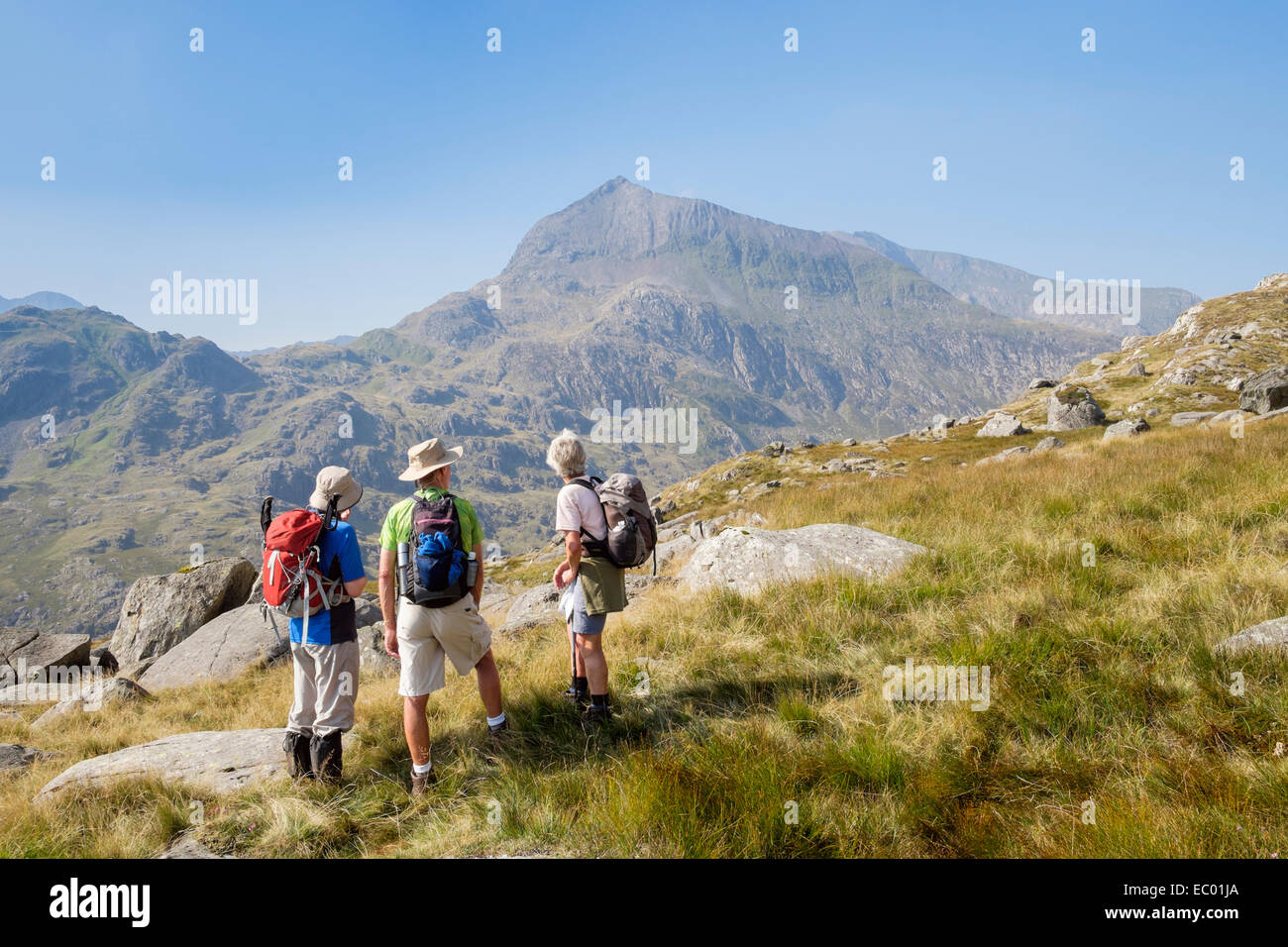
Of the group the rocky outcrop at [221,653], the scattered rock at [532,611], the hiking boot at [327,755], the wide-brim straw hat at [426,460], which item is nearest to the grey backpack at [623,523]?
the wide-brim straw hat at [426,460]

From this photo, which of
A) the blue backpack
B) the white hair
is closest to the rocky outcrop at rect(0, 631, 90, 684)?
the blue backpack

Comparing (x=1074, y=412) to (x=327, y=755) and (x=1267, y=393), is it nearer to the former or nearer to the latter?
(x=1267, y=393)

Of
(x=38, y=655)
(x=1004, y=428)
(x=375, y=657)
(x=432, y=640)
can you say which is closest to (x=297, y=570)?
(x=432, y=640)

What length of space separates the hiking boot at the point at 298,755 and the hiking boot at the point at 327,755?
0.08m

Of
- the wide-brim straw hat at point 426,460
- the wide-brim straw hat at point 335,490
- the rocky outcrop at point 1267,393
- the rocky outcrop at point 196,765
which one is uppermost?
the rocky outcrop at point 1267,393

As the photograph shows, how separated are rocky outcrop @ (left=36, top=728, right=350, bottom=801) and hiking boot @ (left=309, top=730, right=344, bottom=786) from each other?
16.5 inches

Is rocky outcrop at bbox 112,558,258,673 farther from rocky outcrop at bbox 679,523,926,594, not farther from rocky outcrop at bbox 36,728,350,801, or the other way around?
rocky outcrop at bbox 679,523,926,594

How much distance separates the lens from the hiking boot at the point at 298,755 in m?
5.38

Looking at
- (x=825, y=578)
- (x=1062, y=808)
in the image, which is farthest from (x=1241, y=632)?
(x=825, y=578)

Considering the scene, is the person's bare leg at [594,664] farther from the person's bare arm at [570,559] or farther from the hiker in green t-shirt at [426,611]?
the hiker in green t-shirt at [426,611]

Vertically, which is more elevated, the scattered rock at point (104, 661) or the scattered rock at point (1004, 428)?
the scattered rock at point (1004, 428)
